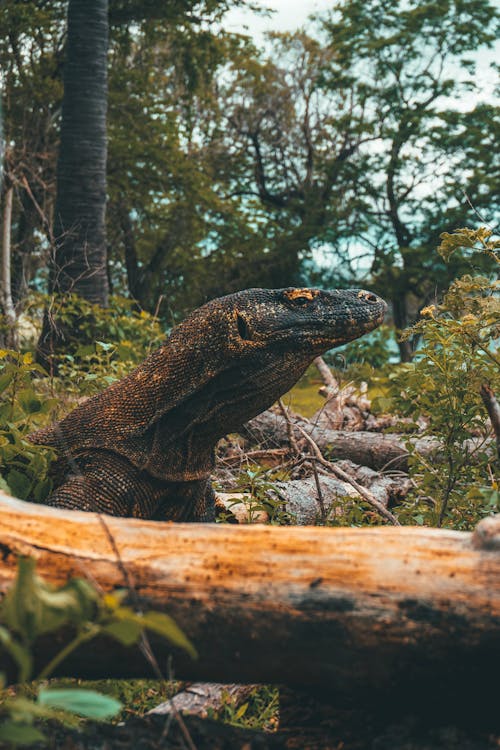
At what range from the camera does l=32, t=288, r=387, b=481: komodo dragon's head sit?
3393 millimetres

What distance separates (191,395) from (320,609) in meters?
1.76

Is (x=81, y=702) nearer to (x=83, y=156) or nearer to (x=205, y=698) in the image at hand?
(x=205, y=698)

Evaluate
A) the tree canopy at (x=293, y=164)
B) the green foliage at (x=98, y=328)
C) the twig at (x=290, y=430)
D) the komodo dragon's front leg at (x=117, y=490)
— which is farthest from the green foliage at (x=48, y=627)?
the tree canopy at (x=293, y=164)

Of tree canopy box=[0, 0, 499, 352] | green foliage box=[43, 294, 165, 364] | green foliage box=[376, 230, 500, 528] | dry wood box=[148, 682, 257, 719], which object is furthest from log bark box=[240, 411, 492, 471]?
tree canopy box=[0, 0, 499, 352]

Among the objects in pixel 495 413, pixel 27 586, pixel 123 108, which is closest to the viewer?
pixel 27 586

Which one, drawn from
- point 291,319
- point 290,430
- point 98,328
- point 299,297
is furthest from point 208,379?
point 98,328

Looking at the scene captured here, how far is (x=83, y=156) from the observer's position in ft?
33.2

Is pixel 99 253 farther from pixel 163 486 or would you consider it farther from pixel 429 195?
pixel 429 195

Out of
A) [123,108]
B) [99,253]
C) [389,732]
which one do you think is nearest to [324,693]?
[389,732]

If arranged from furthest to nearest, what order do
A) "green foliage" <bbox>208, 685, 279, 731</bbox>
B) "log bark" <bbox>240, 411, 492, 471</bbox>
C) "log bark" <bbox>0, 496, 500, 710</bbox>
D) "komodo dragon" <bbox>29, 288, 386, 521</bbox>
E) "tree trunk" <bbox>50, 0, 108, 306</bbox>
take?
"tree trunk" <bbox>50, 0, 108, 306</bbox>, "log bark" <bbox>240, 411, 492, 471</bbox>, "komodo dragon" <bbox>29, 288, 386, 521</bbox>, "green foliage" <bbox>208, 685, 279, 731</bbox>, "log bark" <bbox>0, 496, 500, 710</bbox>

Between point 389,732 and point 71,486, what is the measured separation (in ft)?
6.15

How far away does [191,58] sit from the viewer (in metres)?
17.0

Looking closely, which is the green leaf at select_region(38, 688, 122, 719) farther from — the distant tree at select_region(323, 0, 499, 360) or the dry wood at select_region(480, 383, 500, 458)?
the distant tree at select_region(323, 0, 499, 360)

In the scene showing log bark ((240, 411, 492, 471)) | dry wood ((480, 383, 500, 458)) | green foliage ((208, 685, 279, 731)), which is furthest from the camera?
log bark ((240, 411, 492, 471))
